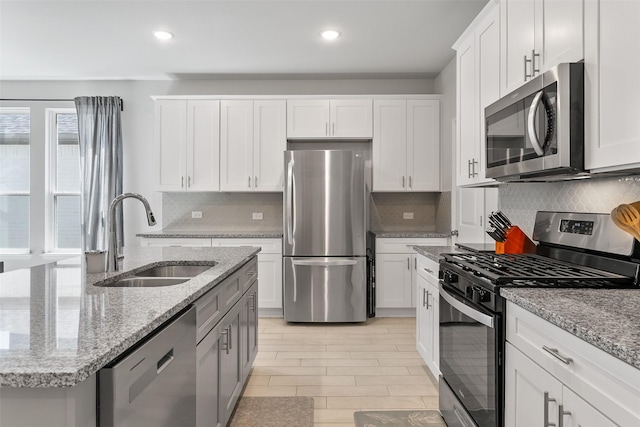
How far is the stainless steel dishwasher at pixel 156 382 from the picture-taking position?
0.93 m

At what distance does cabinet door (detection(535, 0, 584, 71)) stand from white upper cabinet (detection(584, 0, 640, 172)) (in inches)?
2.3

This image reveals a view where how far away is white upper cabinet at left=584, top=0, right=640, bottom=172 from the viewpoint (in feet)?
4.48

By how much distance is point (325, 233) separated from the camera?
429 cm

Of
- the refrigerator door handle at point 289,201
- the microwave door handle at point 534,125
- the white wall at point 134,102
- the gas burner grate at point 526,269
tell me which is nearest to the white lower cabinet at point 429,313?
the gas burner grate at point 526,269

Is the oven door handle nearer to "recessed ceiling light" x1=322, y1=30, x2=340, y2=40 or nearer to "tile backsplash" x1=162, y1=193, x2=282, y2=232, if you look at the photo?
"recessed ceiling light" x1=322, y1=30, x2=340, y2=40

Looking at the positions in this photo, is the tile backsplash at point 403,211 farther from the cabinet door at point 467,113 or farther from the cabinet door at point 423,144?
the cabinet door at point 467,113

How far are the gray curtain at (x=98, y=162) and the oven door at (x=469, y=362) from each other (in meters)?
4.12

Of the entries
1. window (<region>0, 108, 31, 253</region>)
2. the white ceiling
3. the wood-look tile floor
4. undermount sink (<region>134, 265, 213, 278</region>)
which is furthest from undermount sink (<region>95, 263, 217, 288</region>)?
window (<region>0, 108, 31, 253</region>)

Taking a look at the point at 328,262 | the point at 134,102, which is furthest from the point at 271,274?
the point at 134,102

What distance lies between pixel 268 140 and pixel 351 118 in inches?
38.3

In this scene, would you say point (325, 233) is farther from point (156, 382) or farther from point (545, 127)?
point (156, 382)

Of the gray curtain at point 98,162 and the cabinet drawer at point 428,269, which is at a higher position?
the gray curtain at point 98,162

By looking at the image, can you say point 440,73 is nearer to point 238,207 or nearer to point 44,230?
point 238,207

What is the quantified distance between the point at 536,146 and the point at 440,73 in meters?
3.38
